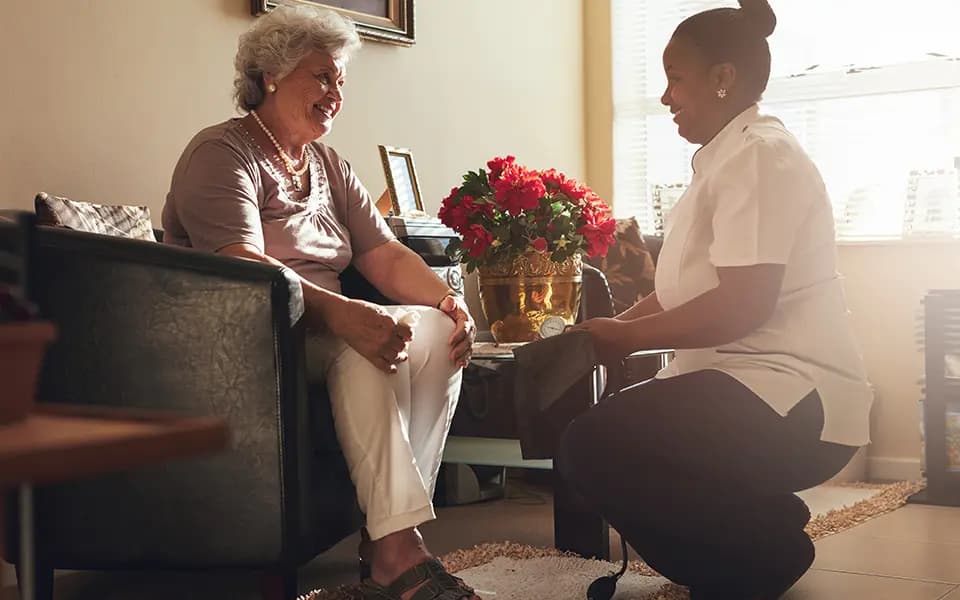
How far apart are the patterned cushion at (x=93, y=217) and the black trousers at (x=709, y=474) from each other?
103cm

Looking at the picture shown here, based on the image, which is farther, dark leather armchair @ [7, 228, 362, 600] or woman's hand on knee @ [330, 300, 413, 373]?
woman's hand on knee @ [330, 300, 413, 373]

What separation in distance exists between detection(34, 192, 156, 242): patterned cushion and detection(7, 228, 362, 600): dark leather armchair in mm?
283

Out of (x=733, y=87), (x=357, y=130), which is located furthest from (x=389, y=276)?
(x=357, y=130)

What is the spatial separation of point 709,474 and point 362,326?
2.28ft

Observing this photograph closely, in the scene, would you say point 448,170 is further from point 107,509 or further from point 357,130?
point 107,509

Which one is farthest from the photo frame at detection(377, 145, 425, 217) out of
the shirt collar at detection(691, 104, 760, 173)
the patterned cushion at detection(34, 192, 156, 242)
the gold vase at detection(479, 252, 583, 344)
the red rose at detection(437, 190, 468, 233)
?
the shirt collar at detection(691, 104, 760, 173)

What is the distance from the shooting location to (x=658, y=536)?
222cm

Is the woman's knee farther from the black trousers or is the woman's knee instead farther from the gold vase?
the gold vase

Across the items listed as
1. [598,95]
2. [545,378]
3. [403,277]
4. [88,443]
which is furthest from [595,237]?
[88,443]

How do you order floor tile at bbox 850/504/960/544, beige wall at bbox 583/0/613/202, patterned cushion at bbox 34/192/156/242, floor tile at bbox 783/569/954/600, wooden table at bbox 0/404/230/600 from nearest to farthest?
wooden table at bbox 0/404/230/600
patterned cushion at bbox 34/192/156/242
floor tile at bbox 783/569/954/600
floor tile at bbox 850/504/960/544
beige wall at bbox 583/0/613/202

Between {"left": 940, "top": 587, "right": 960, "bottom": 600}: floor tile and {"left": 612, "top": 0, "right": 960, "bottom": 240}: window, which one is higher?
{"left": 612, "top": 0, "right": 960, "bottom": 240}: window

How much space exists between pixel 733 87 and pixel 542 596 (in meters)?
1.11

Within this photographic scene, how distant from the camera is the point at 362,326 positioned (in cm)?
225

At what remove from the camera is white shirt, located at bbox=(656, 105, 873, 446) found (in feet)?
6.92
